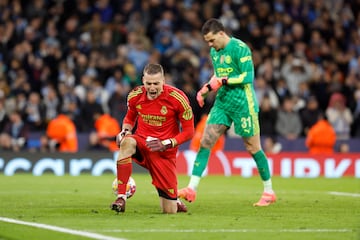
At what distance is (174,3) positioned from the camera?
978 inches

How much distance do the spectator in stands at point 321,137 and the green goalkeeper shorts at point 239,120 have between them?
9673mm

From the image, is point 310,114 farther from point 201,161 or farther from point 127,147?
point 127,147

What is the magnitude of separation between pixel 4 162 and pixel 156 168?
1055 centimetres

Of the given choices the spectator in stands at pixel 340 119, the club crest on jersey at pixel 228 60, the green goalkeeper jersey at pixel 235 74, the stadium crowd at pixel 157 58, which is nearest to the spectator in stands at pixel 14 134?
the stadium crowd at pixel 157 58

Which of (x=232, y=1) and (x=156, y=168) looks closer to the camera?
(x=156, y=168)

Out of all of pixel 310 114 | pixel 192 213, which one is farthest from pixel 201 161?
pixel 310 114

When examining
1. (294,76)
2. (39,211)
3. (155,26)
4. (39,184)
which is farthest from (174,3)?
(39,211)

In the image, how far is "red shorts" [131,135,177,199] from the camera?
10297mm

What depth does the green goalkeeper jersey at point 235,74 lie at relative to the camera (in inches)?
470

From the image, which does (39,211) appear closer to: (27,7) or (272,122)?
(272,122)

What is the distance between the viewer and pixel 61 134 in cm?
2119

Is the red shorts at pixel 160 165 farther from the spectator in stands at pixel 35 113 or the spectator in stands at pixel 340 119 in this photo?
the spectator in stands at pixel 340 119

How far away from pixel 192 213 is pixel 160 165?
2.33ft

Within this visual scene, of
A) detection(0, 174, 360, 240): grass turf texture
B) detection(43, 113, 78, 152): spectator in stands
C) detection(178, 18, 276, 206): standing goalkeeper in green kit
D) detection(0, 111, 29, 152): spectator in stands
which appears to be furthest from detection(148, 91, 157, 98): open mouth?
detection(0, 111, 29, 152): spectator in stands
